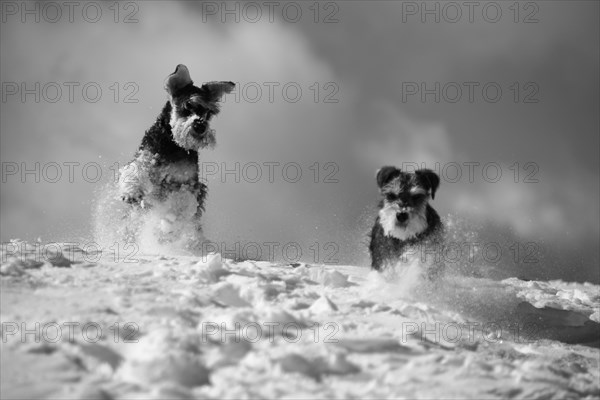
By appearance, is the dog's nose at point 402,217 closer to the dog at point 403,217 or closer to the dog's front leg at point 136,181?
the dog at point 403,217

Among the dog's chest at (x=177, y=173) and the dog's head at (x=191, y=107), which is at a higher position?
the dog's head at (x=191, y=107)

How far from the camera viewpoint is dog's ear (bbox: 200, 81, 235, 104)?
38.1ft

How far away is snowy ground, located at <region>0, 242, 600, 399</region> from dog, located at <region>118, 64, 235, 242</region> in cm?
301

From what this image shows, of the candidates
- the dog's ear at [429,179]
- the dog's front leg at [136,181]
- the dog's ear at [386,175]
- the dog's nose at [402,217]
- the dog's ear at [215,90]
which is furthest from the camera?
the dog's ear at [215,90]

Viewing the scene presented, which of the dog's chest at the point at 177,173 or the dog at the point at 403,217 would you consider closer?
the dog at the point at 403,217

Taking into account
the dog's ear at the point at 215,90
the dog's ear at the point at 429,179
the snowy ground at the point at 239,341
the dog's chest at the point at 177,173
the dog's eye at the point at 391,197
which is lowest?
the snowy ground at the point at 239,341

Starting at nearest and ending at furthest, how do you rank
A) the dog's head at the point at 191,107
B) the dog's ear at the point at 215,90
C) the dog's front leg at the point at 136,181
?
the dog's front leg at the point at 136,181 → the dog's head at the point at 191,107 → the dog's ear at the point at 215,90

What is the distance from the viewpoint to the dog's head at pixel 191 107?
435 inches

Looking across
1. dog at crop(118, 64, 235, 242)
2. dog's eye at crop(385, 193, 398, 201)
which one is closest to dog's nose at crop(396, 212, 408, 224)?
dog's eye at crop(385, 193, 398, 201)

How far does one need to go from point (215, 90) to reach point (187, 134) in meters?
1.25

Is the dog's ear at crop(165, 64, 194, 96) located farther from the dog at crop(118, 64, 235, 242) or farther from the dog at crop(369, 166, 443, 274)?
the dog at crop(369, 166, 443, 274)

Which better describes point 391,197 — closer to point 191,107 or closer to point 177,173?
point 177,173

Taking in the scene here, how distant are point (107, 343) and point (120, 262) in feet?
9.76

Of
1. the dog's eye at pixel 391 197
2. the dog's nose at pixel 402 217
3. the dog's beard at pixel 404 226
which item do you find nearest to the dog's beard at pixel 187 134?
the dog's eye at pixel 391 197
